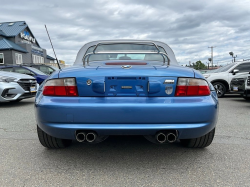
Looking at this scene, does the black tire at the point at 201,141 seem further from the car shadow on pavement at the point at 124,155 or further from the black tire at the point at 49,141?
the black tire at the point at 49,141

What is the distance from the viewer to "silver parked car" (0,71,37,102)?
6.24m

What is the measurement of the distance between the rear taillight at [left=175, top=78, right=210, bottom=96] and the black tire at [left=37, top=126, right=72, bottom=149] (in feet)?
4.82

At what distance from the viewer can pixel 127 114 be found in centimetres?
205

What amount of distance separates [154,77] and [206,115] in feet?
1.96

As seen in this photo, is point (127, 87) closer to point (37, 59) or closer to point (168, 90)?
point (168, 90)

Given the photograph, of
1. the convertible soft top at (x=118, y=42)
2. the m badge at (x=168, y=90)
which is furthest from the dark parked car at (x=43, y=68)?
the m badge at (x=168, y=90)

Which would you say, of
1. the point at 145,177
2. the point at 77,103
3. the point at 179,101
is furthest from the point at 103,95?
the point at 145,177

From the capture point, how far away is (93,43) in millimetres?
3834

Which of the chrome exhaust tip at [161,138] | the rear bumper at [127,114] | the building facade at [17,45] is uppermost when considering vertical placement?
the building facade at [17,45]

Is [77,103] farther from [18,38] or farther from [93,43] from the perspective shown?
[18,38]

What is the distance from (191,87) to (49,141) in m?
1.69

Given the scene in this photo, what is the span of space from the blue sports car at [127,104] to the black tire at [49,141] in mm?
392

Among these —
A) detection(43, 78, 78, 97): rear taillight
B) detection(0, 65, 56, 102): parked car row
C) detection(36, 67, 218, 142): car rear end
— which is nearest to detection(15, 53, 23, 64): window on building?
detection(0, 65, 56, 102): parked car row

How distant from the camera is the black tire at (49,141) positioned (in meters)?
2.58
